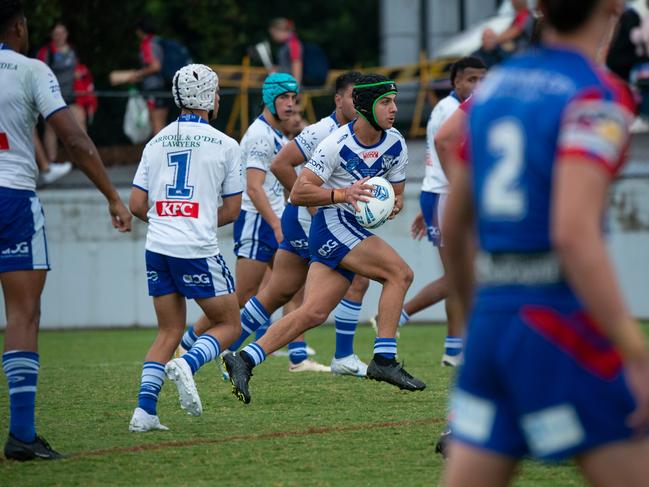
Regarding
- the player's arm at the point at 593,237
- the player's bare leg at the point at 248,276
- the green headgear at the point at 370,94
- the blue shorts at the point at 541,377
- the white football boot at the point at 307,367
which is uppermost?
the player's arm at the point at 593,237

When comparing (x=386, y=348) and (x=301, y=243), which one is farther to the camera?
(x=301, y=243)

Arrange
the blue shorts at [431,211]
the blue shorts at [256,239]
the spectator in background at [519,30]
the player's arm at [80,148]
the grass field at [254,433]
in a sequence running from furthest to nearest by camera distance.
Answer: the spectator in background at [519,30] < the blue shorts at [431,211] < the blue shorts at [256,239] < the player's arm at [80,148] < the grass field at [254,433]

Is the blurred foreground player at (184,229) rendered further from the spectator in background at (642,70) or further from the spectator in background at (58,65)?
the spectator in background at (642,70)

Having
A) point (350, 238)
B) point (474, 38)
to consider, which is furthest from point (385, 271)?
point (474, 38)

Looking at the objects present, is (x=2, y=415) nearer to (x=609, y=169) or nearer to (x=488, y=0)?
(x=609, y=169)

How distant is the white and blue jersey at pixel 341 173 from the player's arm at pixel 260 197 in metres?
1.62

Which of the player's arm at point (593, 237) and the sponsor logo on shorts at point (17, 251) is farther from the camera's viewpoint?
the sponsor logo on shorts at point (17, 251)

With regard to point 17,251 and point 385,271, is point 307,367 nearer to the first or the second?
point 385,271

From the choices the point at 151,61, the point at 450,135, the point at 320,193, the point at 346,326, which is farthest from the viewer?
the point at 151,61

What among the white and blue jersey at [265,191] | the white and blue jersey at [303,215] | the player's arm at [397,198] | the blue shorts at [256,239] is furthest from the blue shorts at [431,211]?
the player's arm at [397,198]

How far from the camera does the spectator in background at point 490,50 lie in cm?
1491

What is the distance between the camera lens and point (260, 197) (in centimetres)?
→ 1012

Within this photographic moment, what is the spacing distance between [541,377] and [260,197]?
727 cm

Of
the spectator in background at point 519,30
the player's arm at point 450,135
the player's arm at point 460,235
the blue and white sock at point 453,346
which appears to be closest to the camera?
the player's arm at point 460,235
